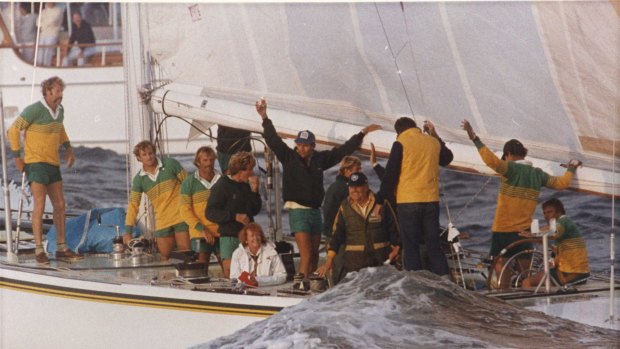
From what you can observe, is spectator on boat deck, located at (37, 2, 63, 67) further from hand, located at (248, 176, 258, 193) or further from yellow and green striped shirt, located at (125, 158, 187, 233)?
hand, located at (248, 176, 258, 193)

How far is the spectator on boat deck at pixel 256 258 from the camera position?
621 centimetres

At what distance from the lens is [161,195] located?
6.60m

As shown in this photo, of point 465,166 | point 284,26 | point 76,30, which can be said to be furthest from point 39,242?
point 465,166

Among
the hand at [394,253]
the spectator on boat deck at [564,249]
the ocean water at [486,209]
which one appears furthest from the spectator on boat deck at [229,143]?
the spectator on boat deck at [564,249]

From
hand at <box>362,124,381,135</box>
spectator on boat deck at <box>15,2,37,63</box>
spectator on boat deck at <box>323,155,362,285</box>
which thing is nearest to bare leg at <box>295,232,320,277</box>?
spectator on boat deck at <box>323,155,362,285</box>

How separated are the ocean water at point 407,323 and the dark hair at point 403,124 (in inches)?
22.6

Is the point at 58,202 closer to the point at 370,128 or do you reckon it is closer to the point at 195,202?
the point at 195,202

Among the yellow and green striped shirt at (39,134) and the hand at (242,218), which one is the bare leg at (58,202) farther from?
Answer: the hand at (242,218)

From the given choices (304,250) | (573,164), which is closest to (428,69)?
(573,164)

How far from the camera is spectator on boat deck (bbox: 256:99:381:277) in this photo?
6234 millimetres

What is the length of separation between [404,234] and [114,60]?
1608 millimetres

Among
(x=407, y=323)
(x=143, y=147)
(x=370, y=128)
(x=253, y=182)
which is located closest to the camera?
(x=407, y=323)

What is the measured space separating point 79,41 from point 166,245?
0.97m

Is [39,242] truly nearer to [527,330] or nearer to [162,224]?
[162,224]
